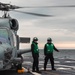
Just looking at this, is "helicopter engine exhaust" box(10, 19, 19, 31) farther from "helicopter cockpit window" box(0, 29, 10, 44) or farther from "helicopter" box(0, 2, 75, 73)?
"helicopter cockpit window" box(0, 29, 10, 44)

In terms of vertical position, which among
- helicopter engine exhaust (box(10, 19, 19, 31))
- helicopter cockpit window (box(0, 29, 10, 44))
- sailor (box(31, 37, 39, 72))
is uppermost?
helicopter engine exhaust (box(10, 19, 19, 31))

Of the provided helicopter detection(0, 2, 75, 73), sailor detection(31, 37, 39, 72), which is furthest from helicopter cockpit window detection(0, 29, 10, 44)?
sailor detection(31, 37, 39, 72)

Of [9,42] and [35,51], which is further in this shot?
[35,51]

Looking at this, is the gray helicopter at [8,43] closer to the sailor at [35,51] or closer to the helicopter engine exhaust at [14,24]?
the helicopter engine exhaust at [14,24]

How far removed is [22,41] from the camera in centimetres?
2106

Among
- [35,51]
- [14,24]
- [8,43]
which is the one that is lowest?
[35,51]

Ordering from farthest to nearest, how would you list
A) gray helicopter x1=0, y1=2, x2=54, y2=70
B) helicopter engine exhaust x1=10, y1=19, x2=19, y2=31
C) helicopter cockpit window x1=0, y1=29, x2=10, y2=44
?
helicopter engine exhaust x1=10, y1=19, x2=19, y2=31
helicopter cockpit window x1=0, y1=29, x2=10, y2=44
gray helicopter x1=0, y1=2, x2=54, y2=70

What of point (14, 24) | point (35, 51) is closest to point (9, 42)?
point (35, 51)

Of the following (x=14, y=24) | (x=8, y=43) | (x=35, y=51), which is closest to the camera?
(x=8, y=43)

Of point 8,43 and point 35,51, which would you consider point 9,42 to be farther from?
point 35,51

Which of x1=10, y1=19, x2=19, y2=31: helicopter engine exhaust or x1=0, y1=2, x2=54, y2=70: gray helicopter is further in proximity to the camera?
x1=10, y1=19, x2=19, y2=31: helicopter engine exhaust

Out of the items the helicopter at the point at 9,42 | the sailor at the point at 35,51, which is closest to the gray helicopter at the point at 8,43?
the helicopter at the point at 9,42

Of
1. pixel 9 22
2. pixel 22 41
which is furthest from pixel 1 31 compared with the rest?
pixel 22 41

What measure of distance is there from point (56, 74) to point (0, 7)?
16.3ft
